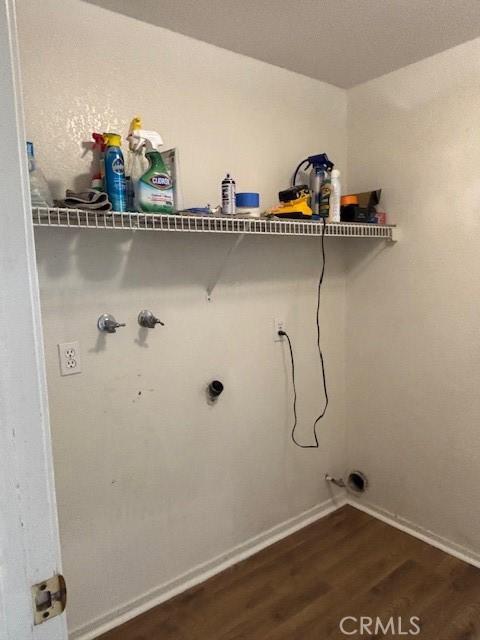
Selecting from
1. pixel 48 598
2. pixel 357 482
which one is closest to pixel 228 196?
pixel 48 598

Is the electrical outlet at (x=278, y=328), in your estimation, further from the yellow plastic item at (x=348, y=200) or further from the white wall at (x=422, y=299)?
the yellow plastic item at (x=348, y=200)

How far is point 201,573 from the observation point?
205cm

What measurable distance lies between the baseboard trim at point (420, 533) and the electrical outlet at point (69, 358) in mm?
1836

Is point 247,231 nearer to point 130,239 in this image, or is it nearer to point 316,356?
point 130,239

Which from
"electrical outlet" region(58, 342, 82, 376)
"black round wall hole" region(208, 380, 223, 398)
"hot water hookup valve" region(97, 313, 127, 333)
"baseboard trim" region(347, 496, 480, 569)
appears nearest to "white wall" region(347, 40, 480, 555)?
"baseboard trim" region(347, 496, 480, 569)

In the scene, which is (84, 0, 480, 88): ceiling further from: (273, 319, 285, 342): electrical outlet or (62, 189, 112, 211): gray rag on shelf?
(273, 319, 285, 342): electrical outlet

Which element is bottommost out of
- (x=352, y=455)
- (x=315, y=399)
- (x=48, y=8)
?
(x=352, y=455)

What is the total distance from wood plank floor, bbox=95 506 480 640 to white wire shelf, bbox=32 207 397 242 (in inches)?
61.1

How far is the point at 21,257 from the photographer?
0.61m

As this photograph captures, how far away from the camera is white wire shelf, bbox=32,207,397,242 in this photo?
1.37 meters

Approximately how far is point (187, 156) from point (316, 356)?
1235 millimetres

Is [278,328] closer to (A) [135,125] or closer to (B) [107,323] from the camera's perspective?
(B) [107,323]

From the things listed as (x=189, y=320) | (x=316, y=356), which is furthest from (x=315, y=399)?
(x=189, y=320)

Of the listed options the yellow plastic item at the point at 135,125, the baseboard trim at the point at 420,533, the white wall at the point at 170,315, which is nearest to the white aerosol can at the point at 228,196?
the white wall at the point at 170,315
